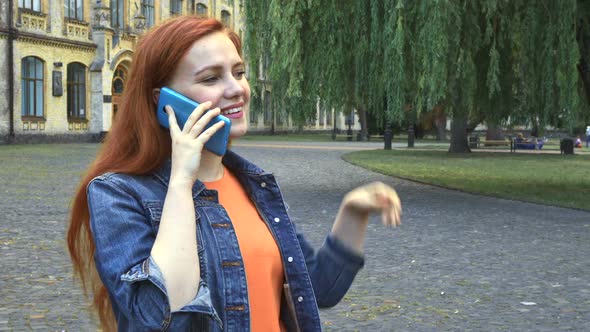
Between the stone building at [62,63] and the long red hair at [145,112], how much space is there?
32637mm

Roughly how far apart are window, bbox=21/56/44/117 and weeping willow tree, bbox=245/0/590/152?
2493cm

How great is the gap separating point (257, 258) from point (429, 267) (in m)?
6.21

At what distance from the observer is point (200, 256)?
6.24 ft

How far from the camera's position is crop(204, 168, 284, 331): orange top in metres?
2.02

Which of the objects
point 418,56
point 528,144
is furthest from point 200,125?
point 528,144

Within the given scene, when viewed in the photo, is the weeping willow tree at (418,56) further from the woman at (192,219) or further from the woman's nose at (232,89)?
the woman's nose at (232,89)

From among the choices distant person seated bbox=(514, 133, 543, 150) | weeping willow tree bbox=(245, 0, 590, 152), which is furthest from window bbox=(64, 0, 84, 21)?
weeping willow tree bbox=(245, 0, 590, 152)

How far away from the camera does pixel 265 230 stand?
212 centimetres

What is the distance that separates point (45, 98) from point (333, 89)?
26.9 meters

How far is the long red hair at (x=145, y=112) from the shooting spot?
2.01 metres

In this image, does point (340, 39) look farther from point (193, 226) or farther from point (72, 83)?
point (72, 83)

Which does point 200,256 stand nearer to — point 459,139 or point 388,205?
point 388,205

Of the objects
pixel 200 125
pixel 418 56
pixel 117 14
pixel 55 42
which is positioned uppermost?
pixel 117 14

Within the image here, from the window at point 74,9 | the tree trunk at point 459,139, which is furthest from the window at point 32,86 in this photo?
the tree trunk at point 459,139
